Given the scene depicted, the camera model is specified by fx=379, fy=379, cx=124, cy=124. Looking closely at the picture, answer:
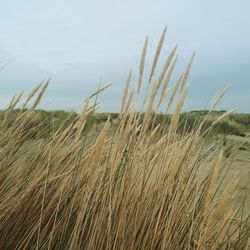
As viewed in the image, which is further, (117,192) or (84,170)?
(84,170)

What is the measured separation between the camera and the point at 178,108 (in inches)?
45.2

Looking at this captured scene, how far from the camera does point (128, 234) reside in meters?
1.19

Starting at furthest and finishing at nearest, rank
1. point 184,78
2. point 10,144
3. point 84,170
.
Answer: point 10,144 < point 84,170 < point 184,78

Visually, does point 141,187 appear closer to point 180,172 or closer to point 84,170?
point 180,172

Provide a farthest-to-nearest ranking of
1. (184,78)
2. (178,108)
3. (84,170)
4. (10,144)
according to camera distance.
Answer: (10,144) → (84,170) → (184,78) → (178,108)

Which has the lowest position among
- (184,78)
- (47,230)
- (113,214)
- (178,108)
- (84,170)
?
(47,230)

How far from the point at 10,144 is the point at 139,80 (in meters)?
0.90

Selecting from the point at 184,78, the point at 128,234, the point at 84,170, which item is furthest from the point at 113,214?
the point at 184,78

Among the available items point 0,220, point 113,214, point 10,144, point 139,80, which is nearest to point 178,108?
point 139,80

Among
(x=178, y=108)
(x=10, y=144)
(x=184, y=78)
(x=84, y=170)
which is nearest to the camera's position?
(x=178, y=108)

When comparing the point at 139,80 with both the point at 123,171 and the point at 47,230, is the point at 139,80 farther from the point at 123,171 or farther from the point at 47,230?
the point at 47,230

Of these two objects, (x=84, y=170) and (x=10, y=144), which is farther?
(x=10, y=144)

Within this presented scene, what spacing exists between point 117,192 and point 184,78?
44 cm

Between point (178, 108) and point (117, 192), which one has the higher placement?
point (178, 108)
